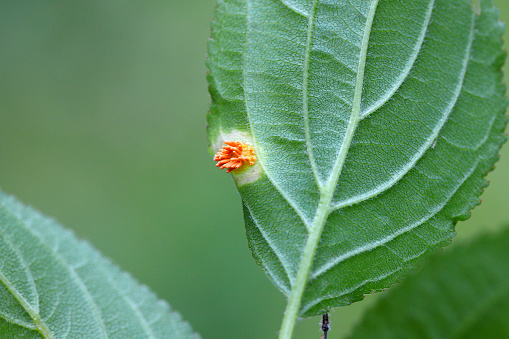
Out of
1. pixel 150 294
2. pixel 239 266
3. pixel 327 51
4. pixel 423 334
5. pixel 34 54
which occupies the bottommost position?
pixel 239 266

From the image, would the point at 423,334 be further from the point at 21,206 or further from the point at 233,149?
the point at 21,206

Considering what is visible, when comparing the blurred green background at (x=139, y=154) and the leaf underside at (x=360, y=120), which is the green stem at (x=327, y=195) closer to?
the leaf underside at (x=360, y=120)

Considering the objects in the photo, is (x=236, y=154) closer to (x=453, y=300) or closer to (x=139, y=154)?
(x=453, y=300)

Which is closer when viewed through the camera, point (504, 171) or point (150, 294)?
point (150, 294)

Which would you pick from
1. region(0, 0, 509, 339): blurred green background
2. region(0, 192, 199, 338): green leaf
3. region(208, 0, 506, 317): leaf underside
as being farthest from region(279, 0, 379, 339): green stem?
region(0, 0, 509, 339): blurred green background

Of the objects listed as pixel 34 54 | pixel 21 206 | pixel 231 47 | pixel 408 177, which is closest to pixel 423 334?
pixel 408 177

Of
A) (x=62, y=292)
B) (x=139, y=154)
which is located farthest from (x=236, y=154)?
(x=139, y=154)

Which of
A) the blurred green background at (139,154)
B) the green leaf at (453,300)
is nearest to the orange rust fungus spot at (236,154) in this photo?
the green leaf at (453,300)

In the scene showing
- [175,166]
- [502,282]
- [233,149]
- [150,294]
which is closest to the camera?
[502,282]
